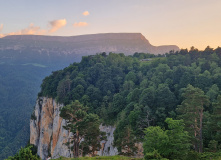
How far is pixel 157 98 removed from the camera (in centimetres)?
4381

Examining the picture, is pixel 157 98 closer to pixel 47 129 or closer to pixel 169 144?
pixel 169 144

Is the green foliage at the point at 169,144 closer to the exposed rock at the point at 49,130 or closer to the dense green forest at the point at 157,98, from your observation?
the dense green forest at the point at 157,98

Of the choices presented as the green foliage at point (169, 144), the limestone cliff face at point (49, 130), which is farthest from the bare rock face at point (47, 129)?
the green foliage at point (169, 144)

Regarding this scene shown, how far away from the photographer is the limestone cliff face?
193 ft

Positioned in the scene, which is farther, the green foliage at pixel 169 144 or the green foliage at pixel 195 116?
the green foliage at pixel 195 116

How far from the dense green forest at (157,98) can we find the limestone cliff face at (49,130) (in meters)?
3.88

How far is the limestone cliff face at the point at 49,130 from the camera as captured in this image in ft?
193

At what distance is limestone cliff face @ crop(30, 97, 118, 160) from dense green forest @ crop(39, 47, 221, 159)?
153 inches

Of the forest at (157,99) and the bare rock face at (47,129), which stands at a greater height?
the forest at (157,99)

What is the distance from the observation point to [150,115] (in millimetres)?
39406

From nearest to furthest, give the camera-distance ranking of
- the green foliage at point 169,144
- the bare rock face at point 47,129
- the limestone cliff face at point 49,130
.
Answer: the green foliage at point 169,144
the limestone cliff face at point 49,130
the bare rock face at point 47,129

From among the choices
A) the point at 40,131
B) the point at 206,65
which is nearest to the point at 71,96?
the point at 40,131

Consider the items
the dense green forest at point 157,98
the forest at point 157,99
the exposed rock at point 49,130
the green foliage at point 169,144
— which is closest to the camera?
the green foliage at point 169,144

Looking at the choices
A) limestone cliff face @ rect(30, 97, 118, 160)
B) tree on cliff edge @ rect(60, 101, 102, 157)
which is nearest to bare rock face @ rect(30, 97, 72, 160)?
limestone cliff face @ rect(30, 97, 118, 160)
